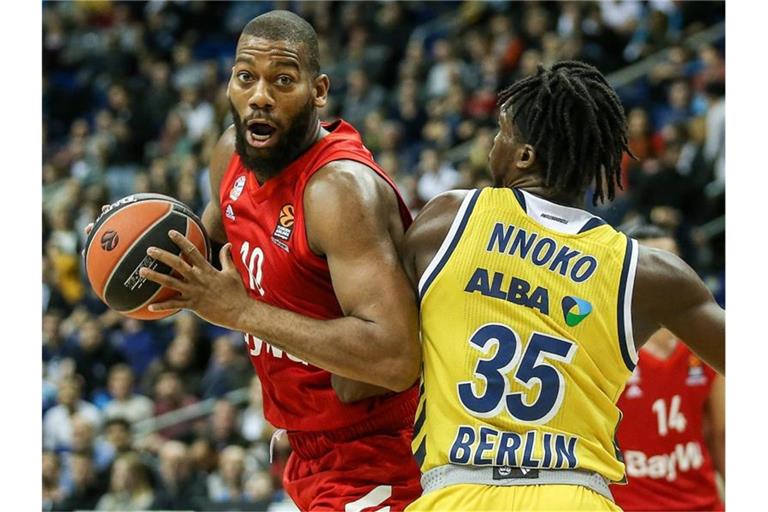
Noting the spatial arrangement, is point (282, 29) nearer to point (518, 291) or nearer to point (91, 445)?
point (518, 291)

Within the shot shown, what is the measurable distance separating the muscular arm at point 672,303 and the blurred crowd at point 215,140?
4.30 metres

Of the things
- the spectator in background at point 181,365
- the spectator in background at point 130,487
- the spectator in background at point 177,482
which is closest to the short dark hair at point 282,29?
the spectator in background at point 177,482

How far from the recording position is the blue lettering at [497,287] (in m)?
3.28

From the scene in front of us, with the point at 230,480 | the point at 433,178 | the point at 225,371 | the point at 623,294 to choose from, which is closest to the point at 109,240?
the point at 623,294

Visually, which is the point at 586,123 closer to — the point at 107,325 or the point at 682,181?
the point at 682,181

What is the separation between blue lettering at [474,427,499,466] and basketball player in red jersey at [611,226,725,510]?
242 centimetres

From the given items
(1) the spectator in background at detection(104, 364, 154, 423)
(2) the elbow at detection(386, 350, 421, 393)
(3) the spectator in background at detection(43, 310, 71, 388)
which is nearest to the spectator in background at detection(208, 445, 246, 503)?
(1) the spectator in background at detection(104, 364, 154, 423)

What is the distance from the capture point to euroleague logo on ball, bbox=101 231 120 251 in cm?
350

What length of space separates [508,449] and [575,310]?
17.7 inches

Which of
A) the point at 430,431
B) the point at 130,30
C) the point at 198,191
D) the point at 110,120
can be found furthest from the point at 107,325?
the point at 430,431

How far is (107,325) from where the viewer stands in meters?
10.5

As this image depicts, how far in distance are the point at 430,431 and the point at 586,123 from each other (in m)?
1.07

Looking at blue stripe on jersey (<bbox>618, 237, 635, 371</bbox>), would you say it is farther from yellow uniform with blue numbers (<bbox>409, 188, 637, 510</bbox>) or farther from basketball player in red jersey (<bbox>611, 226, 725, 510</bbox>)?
basketball player in red jersey (<bbox>611, 226, 725, 510</bbox>)

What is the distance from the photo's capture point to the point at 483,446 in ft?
10.6
